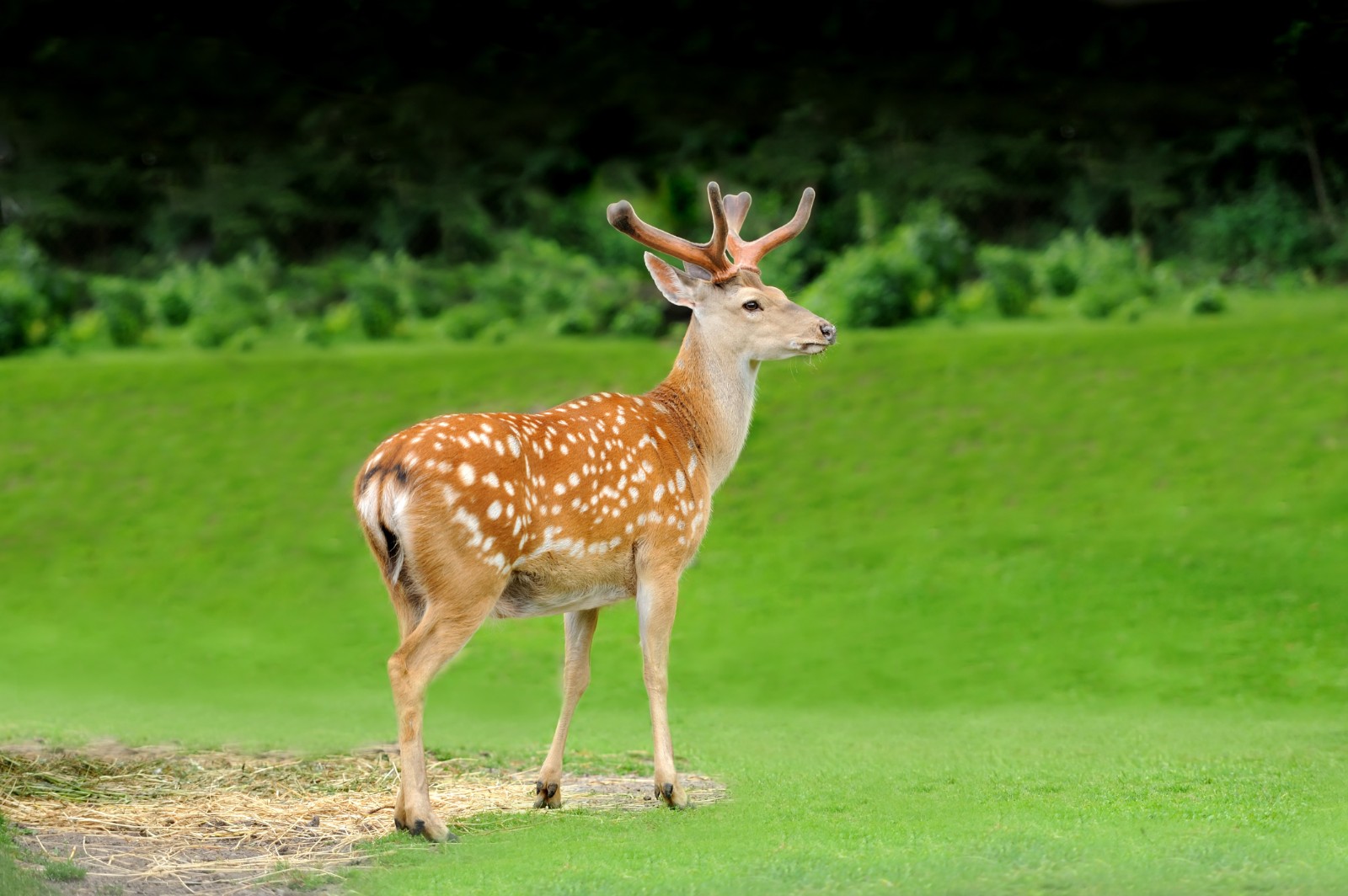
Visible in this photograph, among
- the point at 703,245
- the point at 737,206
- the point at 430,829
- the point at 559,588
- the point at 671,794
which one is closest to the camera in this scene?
the point at 430,829

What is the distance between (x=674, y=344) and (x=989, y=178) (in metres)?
4.94

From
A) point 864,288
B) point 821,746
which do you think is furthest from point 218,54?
point 821,746

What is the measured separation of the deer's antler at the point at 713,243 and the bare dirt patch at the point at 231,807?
2134 millimetres

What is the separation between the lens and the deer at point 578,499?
5.29m

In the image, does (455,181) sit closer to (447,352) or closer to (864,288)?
(447,352)

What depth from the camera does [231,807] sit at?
608 centimetres

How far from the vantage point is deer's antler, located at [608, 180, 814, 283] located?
6.14 m

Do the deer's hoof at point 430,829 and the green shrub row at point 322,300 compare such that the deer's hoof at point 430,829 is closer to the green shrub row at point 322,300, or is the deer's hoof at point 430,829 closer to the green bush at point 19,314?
the green shrub row at point 322,300

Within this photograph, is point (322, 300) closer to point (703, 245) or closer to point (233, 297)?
point (233, 297)

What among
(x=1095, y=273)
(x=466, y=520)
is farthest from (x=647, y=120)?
(x=466, y=520)

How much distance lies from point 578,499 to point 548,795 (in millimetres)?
1181

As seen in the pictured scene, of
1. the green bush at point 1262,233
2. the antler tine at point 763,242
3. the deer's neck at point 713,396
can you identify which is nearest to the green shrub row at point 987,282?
the green bush at point 1262,233

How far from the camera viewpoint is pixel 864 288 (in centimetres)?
1506

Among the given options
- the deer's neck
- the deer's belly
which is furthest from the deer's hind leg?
the deer's neck
